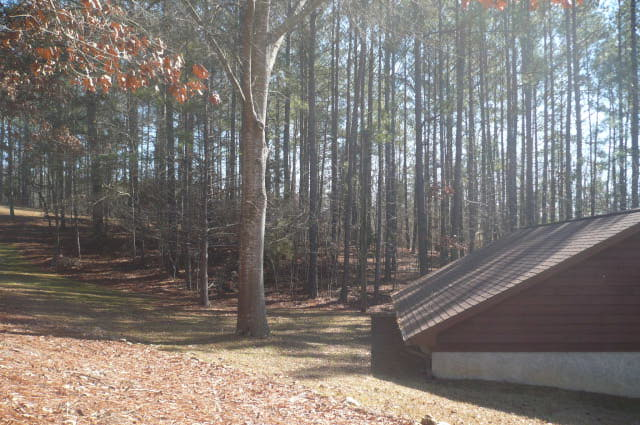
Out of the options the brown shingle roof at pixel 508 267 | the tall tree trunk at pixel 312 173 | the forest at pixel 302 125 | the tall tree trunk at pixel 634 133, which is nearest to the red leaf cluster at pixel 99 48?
the forest at pixel 302 125

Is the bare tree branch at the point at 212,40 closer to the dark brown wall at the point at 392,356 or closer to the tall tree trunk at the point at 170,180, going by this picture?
the dark brown wall at the point at 392,356

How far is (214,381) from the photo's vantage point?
6012mm

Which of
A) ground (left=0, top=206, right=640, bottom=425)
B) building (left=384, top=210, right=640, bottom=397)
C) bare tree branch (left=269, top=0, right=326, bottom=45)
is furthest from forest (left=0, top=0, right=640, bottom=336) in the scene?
building (left=384, top=210, right=640, bottom=397)

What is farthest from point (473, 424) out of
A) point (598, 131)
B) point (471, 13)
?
point (598, 131)


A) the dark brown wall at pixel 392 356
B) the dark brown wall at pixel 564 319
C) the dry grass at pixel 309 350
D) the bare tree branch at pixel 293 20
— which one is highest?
the bare tree branch at pixel 293 20

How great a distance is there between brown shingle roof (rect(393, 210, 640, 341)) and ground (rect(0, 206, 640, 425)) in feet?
4.53

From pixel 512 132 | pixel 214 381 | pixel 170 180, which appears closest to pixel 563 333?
pixel 214 381

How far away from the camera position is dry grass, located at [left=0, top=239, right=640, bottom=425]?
263 inches

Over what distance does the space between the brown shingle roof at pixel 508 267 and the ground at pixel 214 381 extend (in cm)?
138

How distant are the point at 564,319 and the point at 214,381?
690cm

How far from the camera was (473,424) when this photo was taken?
5.85 metres

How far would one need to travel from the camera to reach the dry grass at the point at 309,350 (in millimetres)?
6691

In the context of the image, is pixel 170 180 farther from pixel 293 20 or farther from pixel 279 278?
pixel 293 20

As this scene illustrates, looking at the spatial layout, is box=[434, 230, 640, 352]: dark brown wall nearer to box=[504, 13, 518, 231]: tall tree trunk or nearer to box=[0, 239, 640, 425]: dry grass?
box=[0, 239, 640, 425]: dry grass
